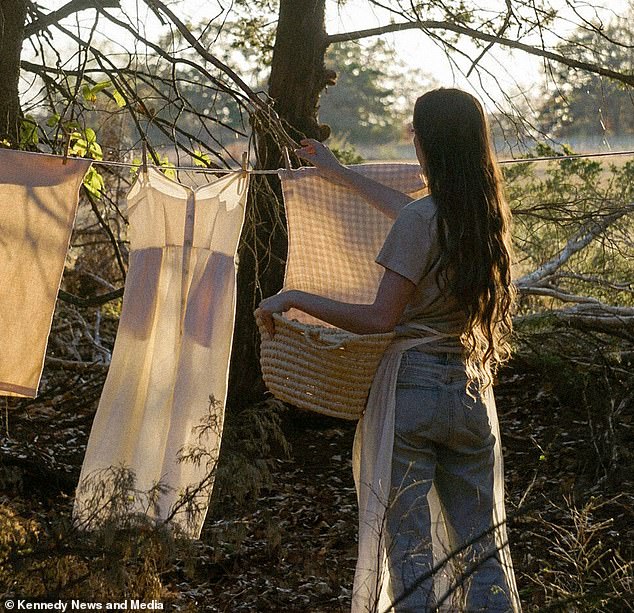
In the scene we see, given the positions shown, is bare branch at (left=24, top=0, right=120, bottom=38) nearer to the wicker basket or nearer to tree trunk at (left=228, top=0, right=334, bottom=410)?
tree trunk at (left=228, top=0, right=334, bottom=410)

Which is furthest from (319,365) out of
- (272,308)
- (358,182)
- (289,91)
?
(289,91)

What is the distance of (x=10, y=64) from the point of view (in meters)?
3.63

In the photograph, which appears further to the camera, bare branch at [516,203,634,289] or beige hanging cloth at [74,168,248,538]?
bare branch at [516,203,634,289]

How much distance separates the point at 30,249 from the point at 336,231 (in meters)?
0.94

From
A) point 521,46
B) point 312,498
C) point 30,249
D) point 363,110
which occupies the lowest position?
point 312,498

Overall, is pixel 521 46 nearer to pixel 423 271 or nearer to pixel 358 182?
pixel 358 182

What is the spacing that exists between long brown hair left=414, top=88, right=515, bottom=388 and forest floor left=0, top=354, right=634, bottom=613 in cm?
84

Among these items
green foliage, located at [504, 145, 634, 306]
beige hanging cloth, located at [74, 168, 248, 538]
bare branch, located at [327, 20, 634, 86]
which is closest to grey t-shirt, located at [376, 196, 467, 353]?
beige hanging cloth, located at [74, 168, 248, 538]

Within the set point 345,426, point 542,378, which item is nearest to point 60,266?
point 345,426

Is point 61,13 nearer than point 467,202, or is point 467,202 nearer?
point 467,202

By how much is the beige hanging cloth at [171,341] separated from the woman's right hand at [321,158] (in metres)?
0.30

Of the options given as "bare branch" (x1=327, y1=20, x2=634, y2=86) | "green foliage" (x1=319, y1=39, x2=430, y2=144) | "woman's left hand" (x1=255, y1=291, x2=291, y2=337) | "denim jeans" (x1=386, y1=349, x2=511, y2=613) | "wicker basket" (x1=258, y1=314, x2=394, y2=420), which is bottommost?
"denim jeans" (x1=386, y1=349, x2=511, y2=613)

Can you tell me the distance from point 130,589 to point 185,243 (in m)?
1.11

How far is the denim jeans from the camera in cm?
217
